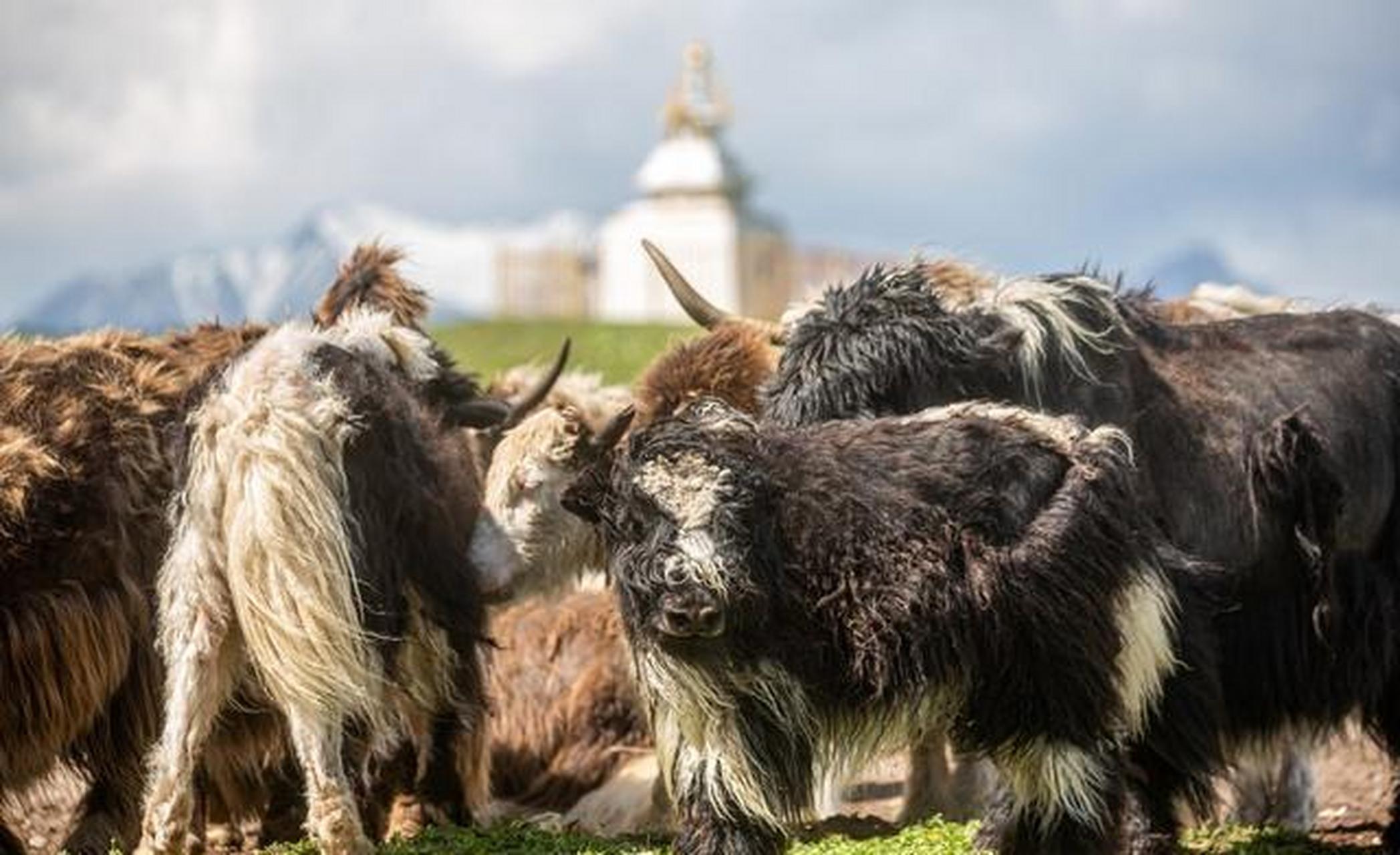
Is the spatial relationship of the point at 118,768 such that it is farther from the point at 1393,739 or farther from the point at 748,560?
the point at 1393,739

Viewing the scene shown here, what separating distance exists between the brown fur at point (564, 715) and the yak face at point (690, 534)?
329cm

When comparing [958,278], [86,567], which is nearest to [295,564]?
[86,567]

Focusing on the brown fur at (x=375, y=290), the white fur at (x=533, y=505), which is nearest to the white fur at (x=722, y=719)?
the white fur at (x=533, y=505)

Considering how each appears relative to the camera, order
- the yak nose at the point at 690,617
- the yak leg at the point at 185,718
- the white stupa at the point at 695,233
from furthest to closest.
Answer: the white stupa at the point at 695,233 < the yak leg at the point at 185,718 < the yak nose at the point at 690,617

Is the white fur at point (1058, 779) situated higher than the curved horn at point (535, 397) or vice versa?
the curved horn at point (535, 397)

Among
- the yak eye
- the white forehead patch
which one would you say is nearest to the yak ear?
the white forehead patch

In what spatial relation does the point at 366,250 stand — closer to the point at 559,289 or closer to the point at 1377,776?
the point at 1377,776

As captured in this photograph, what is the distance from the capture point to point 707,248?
45.3 metres

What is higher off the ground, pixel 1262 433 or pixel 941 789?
pixel 1262 433

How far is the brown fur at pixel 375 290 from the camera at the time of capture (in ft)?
25.6

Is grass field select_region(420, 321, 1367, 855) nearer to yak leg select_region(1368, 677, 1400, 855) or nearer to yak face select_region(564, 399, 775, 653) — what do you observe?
yak leg select_region(1368, 677, 1400, 855)

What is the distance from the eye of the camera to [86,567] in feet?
20.5

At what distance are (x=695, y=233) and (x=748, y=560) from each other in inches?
1639

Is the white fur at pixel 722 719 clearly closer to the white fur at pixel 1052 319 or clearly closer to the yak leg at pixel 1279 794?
the white fur at pixel 1052 319
